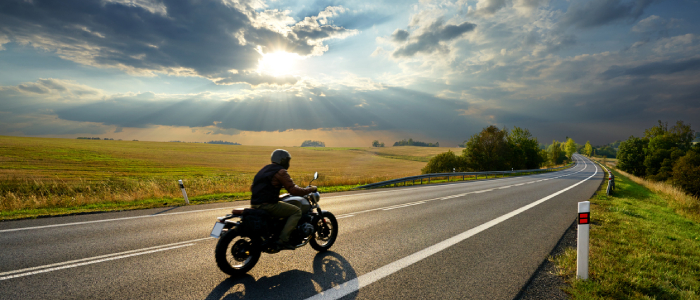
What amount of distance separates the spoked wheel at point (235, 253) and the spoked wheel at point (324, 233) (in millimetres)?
1070

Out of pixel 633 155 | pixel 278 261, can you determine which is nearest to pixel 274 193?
pixel 278 261

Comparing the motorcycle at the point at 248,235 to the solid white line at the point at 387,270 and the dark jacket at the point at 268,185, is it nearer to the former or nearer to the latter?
the dark jacket at the point at 268,185

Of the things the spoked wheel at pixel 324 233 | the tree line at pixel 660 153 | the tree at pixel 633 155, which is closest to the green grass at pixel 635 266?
the spoked wheel at pixel 324 233

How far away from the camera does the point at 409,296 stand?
3.38m

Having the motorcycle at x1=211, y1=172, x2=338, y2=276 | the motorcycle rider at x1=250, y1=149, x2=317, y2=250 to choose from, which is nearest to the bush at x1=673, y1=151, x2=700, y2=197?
the motorcycle at x1=211, y1=172, x2=338, y2=276

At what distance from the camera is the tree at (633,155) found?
63.2m

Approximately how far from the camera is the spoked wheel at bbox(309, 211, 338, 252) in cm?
493

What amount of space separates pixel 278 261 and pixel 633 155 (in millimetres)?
88003

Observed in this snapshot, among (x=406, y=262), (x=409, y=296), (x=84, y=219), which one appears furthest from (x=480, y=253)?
(x=84, y=219)

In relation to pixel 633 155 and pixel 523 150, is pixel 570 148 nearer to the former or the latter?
pixel 633 155

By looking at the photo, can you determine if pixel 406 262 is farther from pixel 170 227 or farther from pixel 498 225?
pixel 170 227

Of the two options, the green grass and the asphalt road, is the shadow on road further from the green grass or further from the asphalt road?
the green grass

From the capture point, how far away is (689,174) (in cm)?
3578

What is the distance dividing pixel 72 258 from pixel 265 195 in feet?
10.9
